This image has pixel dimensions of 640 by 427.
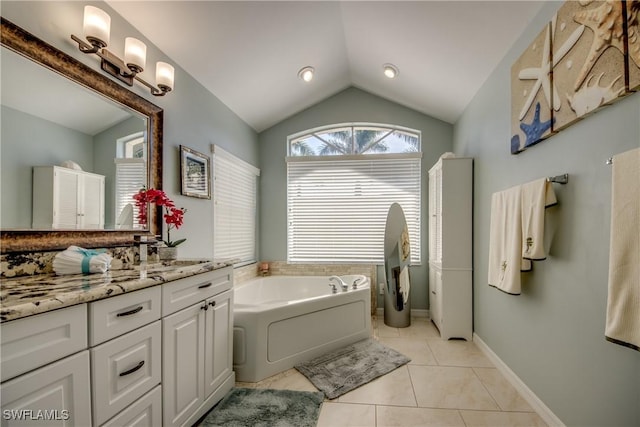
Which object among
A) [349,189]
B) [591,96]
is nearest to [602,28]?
[591,96]

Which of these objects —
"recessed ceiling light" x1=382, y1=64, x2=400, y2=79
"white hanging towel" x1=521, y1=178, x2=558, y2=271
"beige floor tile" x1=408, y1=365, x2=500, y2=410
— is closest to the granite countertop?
"beige floor tile" x1=408, y1=365, x2=500, y2=410

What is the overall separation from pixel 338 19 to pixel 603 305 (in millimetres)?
2703

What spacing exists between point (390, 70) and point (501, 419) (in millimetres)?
3067

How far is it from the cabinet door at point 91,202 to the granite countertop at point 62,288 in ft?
1.15

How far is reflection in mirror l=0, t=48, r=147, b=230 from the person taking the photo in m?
1.24

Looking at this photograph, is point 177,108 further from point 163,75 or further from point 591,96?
point 591,96

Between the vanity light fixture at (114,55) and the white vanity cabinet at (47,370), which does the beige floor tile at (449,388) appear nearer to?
the white vanity cabinet at (47,370)

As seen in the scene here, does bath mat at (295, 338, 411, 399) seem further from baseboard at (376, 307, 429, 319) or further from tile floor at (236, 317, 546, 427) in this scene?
baseboard at (376, 307, 429, 319)

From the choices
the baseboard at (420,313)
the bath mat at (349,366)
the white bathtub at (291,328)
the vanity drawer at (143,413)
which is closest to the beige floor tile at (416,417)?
the bath mat at (349,366)

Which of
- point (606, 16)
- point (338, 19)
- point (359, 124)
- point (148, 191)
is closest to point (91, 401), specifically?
point (148, 191)

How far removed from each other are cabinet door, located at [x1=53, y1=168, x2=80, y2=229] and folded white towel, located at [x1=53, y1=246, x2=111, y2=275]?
0.53ft

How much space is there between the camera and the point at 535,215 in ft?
5.19

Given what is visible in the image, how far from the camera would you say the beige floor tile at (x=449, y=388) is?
1.85 metres

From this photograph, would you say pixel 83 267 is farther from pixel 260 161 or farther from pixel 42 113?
pixel 260 161
